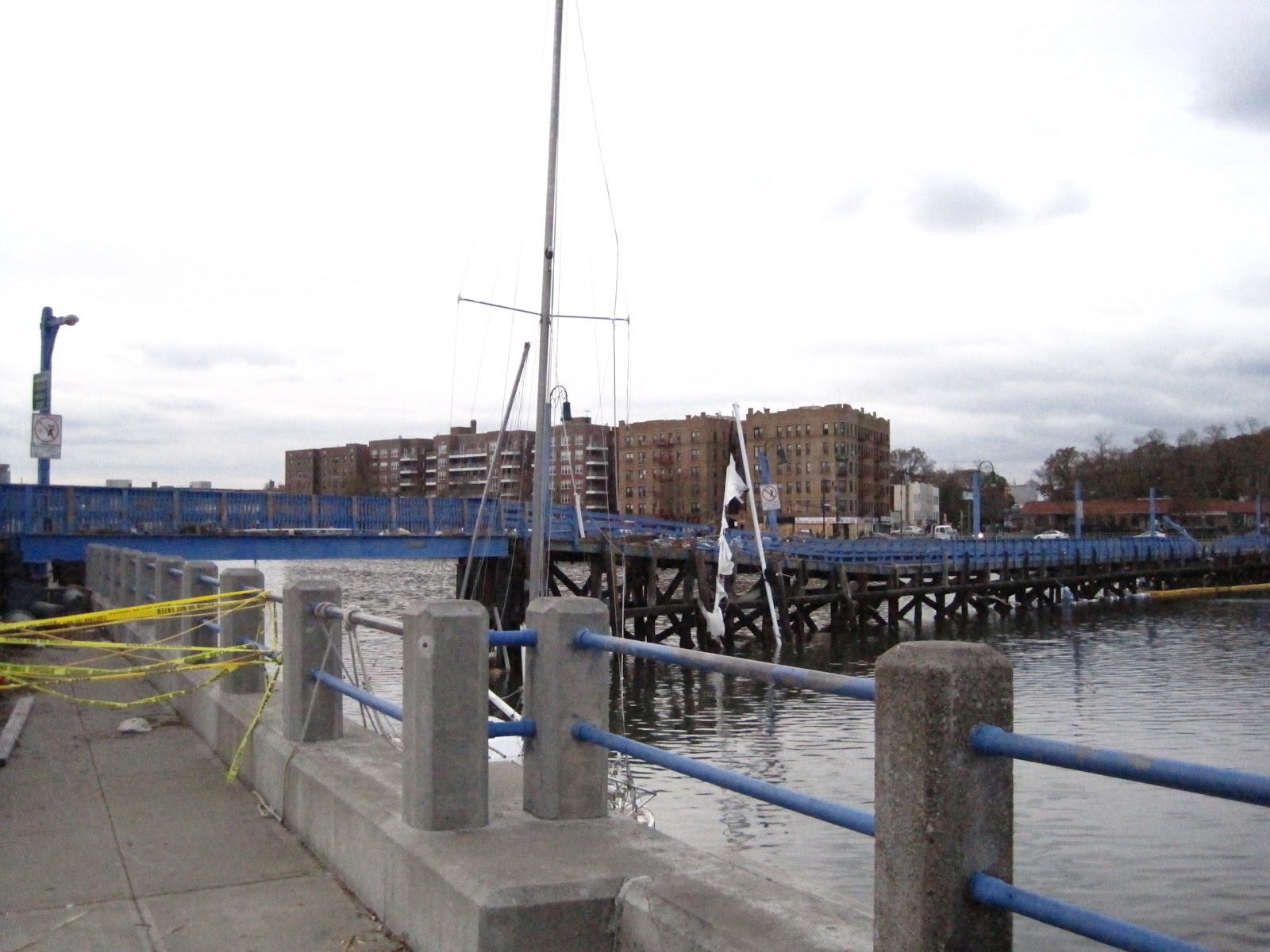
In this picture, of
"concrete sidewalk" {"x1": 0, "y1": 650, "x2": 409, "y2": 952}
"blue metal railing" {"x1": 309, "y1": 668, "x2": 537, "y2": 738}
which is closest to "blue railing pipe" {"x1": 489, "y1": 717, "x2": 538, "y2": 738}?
"blue metal railing" {"x1": 309, "y1": 668, "x2": 537, "y2": 738}

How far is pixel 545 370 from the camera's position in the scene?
81.9ft

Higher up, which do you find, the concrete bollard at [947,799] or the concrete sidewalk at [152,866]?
the concrete bollard at [947,799]

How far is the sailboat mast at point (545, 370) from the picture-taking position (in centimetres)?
2436

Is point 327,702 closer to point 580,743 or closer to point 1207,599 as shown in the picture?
point 580,743

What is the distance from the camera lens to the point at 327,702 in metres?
6.76

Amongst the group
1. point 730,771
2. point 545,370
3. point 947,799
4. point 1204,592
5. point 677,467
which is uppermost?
point 677,467

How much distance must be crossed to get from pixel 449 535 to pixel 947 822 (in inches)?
1284

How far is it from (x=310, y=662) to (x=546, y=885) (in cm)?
309

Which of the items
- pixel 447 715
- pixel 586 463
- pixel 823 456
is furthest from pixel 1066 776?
pixel 823 456

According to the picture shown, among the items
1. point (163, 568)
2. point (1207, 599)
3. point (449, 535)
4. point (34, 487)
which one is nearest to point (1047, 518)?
point (1207, 599)

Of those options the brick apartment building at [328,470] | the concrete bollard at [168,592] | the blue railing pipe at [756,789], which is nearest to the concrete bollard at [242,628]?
the concrete bollard at [168,592]

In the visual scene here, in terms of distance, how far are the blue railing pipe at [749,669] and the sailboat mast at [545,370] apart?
19391 millimetres

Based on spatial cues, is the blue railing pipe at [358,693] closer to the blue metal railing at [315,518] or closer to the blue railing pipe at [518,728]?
the blue railing pipe at [518,728]

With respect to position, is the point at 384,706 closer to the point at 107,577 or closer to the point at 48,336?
the point at 107,577
